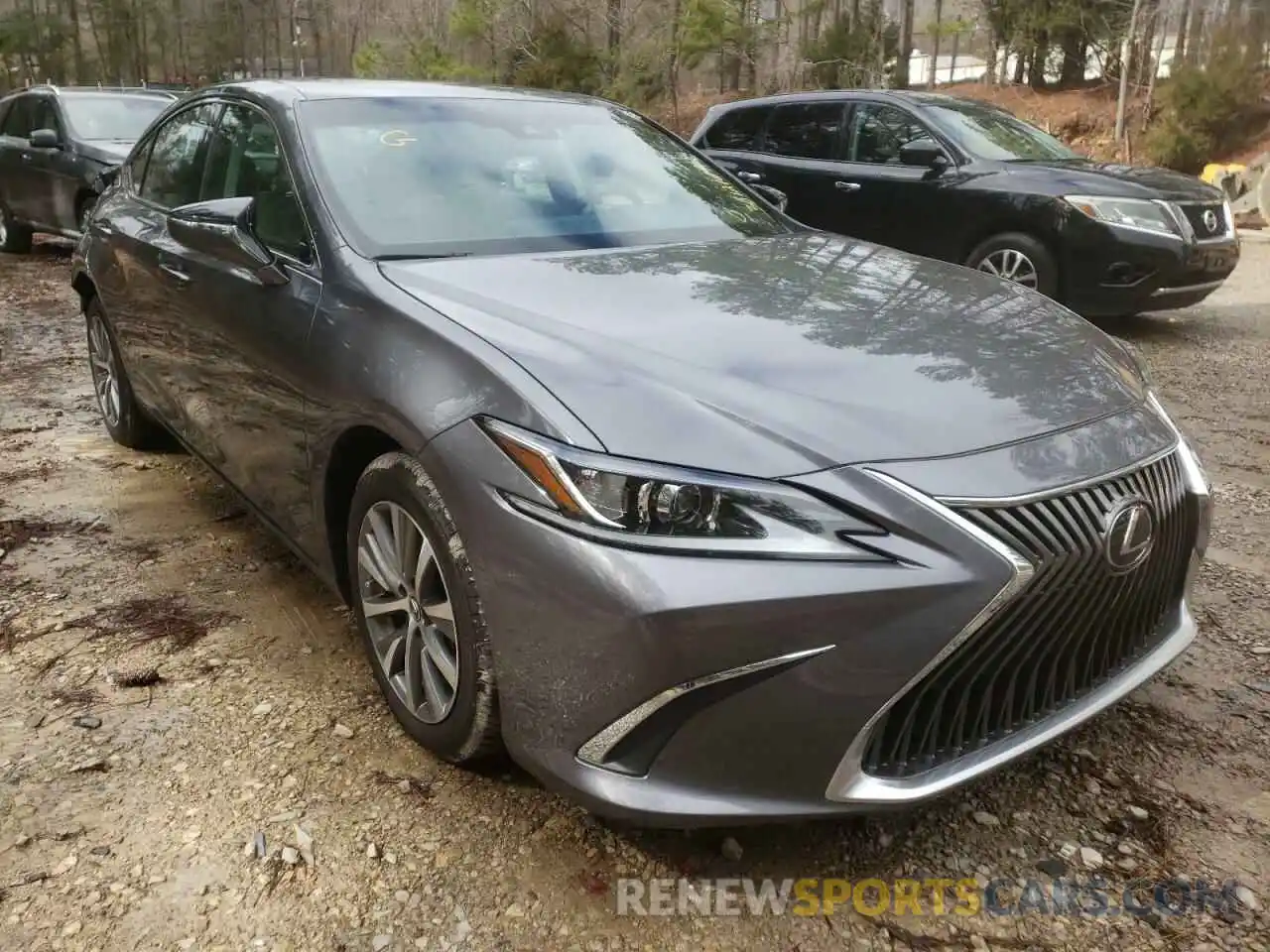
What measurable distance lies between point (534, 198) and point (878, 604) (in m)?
1.85

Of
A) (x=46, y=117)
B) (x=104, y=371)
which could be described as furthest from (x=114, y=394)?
(x=46, y=117)

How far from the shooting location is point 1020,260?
Result: 707 cm

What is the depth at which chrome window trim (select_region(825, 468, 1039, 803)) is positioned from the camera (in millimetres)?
1826

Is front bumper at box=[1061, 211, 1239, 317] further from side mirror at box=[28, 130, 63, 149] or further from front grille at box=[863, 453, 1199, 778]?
side mirror at box=[28, 130, 63, 149]

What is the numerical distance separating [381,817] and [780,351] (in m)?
1.33

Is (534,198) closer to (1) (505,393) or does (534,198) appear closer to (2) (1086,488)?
(1) (505,393)

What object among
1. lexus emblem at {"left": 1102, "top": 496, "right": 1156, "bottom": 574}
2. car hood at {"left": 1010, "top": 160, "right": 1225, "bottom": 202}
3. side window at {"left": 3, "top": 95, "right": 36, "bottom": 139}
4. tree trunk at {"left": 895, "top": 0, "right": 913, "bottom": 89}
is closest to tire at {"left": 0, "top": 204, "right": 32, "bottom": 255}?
side window at {"left": 3, "top": 95, "right": 36, "bottom": 139}

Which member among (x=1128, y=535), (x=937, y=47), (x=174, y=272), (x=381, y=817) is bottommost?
(x=381, y=817)

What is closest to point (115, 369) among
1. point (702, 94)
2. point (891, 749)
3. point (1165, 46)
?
point (891, 749)

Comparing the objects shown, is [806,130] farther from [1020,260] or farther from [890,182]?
[1020,260]

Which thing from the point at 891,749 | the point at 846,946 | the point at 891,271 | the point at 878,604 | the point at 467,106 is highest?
the point at 467,106

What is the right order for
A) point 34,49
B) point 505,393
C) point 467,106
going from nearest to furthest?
point 505,393 → point 467,106 → point 34,49

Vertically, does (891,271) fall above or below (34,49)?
below

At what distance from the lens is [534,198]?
124 inches
